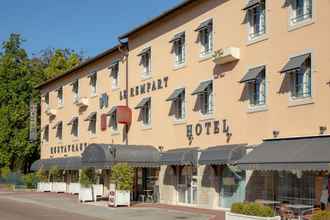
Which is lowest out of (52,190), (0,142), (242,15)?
(52,190)

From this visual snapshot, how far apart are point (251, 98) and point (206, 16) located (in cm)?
564

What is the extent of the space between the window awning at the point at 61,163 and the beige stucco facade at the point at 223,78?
3.24 m

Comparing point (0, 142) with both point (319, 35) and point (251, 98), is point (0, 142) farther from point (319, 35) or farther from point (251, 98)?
point (319, 35)

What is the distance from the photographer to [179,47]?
31.0 meters

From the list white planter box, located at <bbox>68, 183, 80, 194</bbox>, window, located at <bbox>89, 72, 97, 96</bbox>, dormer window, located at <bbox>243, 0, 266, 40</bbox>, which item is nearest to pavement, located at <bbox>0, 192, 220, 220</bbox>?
dormer window, located at <bbox>243, 0, 266, 40</bbox>

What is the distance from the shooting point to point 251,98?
2475cm

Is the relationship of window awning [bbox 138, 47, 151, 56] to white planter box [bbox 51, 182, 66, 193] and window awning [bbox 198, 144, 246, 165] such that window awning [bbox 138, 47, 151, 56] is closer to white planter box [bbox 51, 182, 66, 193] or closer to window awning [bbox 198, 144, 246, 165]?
window awning [bbox 198, 144, 246, 165]

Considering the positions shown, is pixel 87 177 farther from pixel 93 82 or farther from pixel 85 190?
pixel 93 82

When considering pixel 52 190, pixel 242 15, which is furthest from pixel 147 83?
pixel 52 190

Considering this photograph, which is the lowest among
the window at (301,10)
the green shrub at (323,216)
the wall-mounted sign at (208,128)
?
the green shrub at (323,216)

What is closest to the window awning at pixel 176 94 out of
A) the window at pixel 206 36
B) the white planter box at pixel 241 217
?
the window at pixel 206 36

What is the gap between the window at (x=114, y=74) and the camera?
38.3 meters

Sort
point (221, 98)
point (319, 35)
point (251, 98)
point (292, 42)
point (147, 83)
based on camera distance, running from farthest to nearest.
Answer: point (147, 83) → point (221, 98) → point (251, 98) → point (292, 42) → point (319, 35)

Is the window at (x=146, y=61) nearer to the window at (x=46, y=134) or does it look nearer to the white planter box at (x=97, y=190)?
the white planter box at (x=97, y=190)
